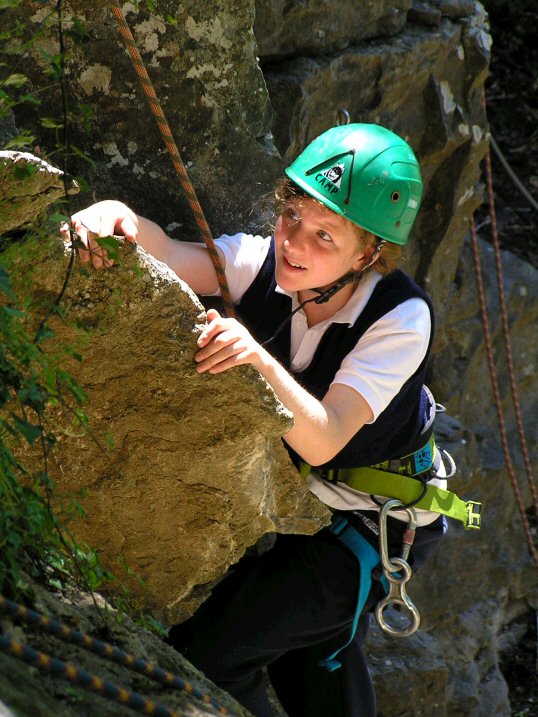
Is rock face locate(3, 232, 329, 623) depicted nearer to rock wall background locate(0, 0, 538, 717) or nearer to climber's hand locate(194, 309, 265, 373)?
climber's hand locate(194, 309, 265, 373)

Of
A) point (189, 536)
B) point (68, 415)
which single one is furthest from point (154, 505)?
point (68, 415)

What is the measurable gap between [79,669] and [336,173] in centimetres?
149

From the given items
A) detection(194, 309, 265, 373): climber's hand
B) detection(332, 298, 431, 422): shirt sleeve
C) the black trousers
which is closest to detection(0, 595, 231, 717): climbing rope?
detection(194, 309, 265, 373): climber's hand

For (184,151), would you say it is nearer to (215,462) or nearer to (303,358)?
(303,358)

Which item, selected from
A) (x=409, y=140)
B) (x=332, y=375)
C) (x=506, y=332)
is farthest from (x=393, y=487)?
(x=506, y=332)

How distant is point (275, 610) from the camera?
9.09 feet

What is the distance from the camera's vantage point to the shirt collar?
260 centimetres

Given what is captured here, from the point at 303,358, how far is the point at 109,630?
1.02 metres

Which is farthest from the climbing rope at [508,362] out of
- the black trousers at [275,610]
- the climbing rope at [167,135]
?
the climbing rope at [167,135]

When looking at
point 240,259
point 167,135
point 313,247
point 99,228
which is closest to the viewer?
point 99,228

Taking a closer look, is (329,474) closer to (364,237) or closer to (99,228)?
(364,237)

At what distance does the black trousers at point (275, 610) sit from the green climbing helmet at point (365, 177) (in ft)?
2.77

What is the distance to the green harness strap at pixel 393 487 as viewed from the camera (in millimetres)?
2725

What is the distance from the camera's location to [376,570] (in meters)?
2.81
